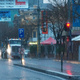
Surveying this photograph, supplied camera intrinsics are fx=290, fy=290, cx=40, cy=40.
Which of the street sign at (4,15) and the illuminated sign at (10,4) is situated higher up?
the illuminated sign at (10,4)

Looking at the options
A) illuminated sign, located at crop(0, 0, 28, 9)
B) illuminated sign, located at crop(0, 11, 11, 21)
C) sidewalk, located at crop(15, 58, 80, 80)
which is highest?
illuminated sign, located at crop(0, 0, 28, 9)

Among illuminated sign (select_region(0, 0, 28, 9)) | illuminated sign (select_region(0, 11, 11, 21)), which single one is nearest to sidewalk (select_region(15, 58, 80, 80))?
illuminated sign (select_region(0, 0, 28, 9))

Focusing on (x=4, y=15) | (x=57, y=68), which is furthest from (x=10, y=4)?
(x=57, y=68)

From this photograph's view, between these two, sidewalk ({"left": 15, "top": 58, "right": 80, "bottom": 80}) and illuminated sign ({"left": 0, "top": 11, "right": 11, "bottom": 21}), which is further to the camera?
illuminated sign ({"left": 0, "top": 11, "right": 11, "bottom": 21})

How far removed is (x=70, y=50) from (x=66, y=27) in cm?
1964

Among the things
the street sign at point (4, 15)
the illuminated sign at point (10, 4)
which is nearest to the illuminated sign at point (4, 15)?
the street sign at point (4, 15)

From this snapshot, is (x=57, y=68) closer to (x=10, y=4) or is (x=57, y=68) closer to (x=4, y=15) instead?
(x=10, y=4)

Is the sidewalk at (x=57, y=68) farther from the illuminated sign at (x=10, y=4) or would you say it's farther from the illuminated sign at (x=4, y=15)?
the illuminated sign at (x=4, y=15)

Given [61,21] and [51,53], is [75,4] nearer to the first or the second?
[61,21]

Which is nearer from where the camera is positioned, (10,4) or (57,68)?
(57,68)

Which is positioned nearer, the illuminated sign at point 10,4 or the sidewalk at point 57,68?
the sidewalk at point 57,68

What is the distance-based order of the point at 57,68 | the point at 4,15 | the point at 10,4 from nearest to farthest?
the point at 57,68 → the point at 10,4 → the point at 4,15

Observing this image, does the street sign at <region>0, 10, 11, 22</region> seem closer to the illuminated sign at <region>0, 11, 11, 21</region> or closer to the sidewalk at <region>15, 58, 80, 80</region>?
the illuminated sign at <region>0, 11, 11, 21</region>

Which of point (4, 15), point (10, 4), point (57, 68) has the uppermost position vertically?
point (10, 4)
